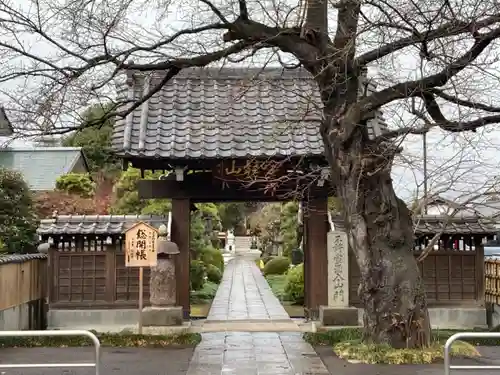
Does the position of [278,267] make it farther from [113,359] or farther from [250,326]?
[113,359]

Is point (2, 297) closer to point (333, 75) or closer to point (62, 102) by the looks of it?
point (62, 102)

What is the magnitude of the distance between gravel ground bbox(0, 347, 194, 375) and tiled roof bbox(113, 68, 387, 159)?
4178 mm

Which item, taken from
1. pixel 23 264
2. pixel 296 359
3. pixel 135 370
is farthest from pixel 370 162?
pixel 23 264

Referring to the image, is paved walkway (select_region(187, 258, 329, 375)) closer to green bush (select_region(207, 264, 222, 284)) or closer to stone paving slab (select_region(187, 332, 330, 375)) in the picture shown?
stone paving slab (select_region(187, 332, 330, 375))

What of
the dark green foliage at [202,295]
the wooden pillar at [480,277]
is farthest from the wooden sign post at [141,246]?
the dark green foliage at [202,295]

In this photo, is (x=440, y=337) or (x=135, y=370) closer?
(x=135, y=370)

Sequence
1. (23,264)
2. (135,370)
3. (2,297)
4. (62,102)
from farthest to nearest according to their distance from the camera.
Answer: (23,264) < (2,297) < (62,102) < (135,370)

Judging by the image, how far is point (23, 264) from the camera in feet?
47.3

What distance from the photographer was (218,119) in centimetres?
1525

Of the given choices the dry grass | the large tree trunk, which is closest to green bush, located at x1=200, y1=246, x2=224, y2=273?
the large tree trunk

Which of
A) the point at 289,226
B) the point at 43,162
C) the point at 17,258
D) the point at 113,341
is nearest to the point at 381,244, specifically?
the point at 113,341

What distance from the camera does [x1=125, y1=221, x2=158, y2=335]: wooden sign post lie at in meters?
13.4

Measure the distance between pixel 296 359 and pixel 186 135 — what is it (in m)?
5.82

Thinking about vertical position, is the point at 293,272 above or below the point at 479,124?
below
